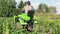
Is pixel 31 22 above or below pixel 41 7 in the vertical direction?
above

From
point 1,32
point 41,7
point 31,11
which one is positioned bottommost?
point 41,7

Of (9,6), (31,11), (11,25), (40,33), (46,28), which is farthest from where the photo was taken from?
(9,6)

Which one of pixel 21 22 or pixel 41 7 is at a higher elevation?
pixel 21 22

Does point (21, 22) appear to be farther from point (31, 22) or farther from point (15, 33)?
point (15, 33)

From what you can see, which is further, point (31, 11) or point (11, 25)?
point (31, 11)

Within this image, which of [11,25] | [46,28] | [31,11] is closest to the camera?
[46,28]

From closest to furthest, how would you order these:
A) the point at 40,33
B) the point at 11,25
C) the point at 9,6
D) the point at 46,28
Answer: the point at 40,33 → the point at 46,28 → the point at 11,25 → the point at 9,6

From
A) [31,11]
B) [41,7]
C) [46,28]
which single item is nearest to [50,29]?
[46,28]

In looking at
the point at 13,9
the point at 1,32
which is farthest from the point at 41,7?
the point at 1,32

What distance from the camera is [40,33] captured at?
15.9 feet

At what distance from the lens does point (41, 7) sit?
245 ft

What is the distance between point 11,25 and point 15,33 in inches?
25.8

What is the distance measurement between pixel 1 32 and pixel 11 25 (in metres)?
0.89

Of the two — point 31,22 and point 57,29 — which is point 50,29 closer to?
point 57,29
